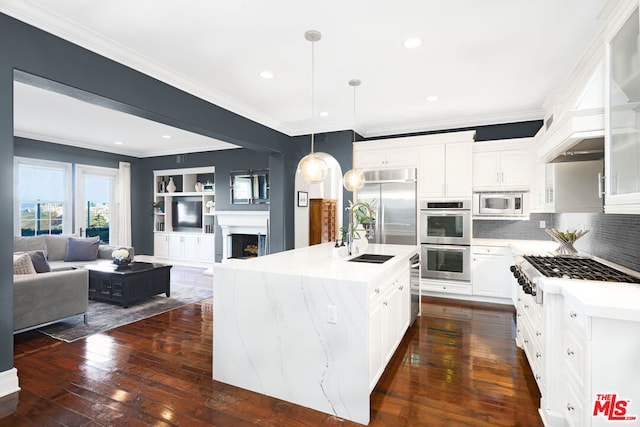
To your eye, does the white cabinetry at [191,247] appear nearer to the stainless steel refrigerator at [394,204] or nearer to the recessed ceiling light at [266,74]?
the stainless steel refrigerator at [394,204]

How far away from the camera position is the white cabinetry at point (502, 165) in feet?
15.5

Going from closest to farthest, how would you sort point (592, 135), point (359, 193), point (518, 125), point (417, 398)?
point (592, 135), point (417, 398), point (518, 125), point (359, 193)

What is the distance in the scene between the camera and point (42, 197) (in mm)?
6562

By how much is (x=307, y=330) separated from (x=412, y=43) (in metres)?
2.58

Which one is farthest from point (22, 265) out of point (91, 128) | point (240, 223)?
point (240, 223)

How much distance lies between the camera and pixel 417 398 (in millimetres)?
2391

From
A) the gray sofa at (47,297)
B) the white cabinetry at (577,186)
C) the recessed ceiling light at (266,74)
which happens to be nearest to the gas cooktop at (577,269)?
the white cabinetry at (577,186)

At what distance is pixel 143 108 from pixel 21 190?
190 inches

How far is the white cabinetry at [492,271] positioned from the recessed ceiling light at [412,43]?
307 cm

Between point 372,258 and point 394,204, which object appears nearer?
point 372,258

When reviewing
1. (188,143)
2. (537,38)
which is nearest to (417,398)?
(537,38)

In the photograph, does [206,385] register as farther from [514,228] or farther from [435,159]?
[514,228]

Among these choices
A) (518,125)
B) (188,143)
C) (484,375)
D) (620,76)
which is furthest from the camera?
(188,143)

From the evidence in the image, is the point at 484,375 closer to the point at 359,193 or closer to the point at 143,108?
the point at 359,193
